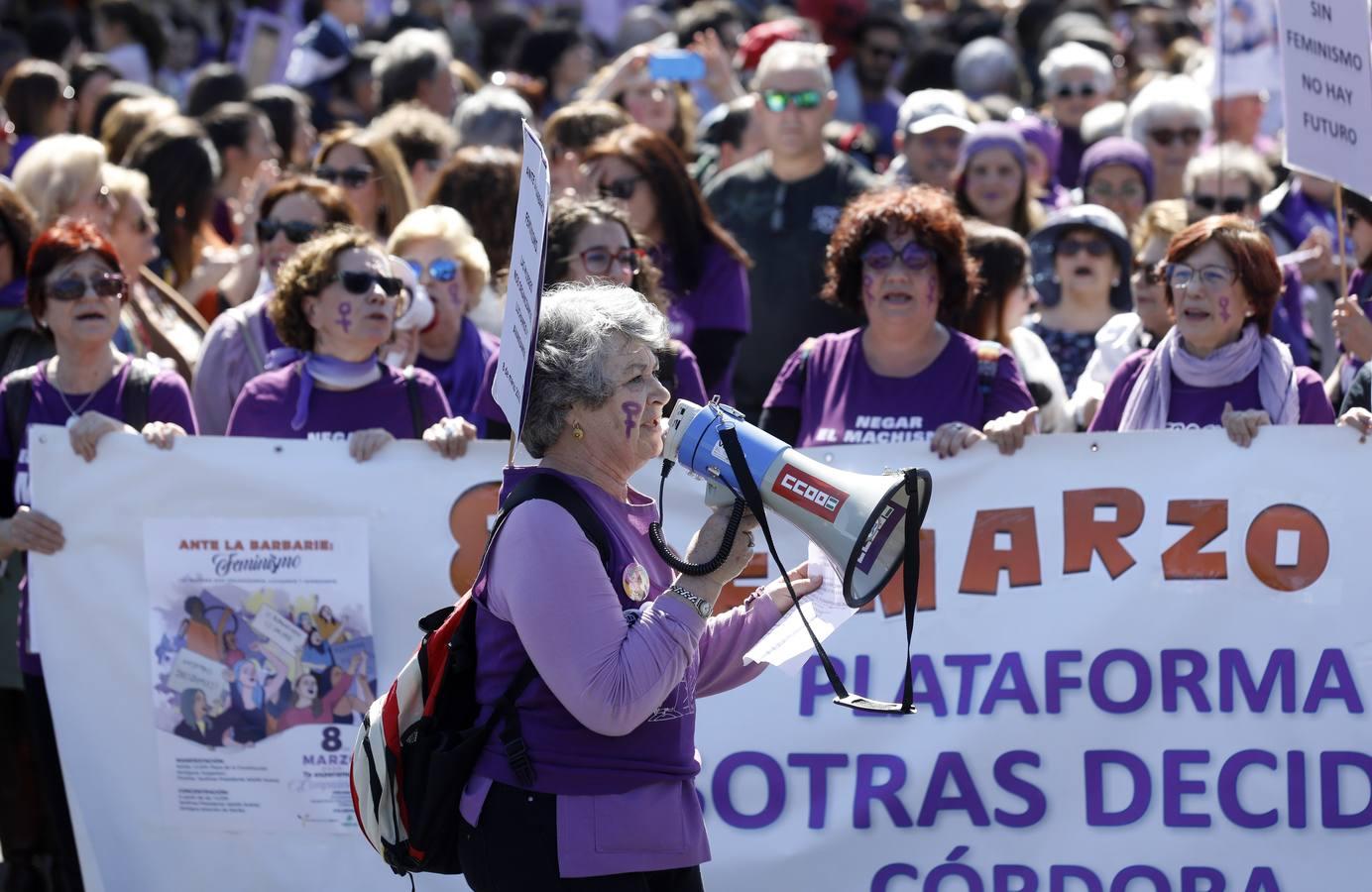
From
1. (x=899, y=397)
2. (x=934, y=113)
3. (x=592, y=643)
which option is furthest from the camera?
(x=934, y=113)

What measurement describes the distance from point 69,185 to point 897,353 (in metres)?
3.12

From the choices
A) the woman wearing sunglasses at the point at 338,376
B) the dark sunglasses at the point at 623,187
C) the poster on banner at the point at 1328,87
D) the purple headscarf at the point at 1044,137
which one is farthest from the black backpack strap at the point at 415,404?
the purple headscarf at the point at 1044,137

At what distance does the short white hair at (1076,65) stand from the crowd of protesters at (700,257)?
0.02 meters

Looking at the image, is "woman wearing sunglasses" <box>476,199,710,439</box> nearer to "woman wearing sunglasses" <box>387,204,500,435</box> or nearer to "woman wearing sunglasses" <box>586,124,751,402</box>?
"woman wearing sunglasses" <box>387,204,500,435</box>

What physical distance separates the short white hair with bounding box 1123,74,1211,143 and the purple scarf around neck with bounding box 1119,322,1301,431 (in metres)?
3.52

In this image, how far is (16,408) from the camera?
17.1 ft

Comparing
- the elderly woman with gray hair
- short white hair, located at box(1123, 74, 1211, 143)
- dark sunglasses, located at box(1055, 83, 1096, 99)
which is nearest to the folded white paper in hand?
the elderly woman with gray hair

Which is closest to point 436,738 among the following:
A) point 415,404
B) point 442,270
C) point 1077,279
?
point 415,404

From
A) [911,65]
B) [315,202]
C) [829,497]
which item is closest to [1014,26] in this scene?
[911,65]

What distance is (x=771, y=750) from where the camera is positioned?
484cm

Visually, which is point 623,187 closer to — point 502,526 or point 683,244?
point 683,244

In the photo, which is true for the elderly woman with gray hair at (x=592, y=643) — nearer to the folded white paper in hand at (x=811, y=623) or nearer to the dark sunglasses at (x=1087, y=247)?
the folded white paper in hand at (x=811, y=623)

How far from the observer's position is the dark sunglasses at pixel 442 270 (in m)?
5.94

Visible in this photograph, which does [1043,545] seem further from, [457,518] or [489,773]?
[489,773]
